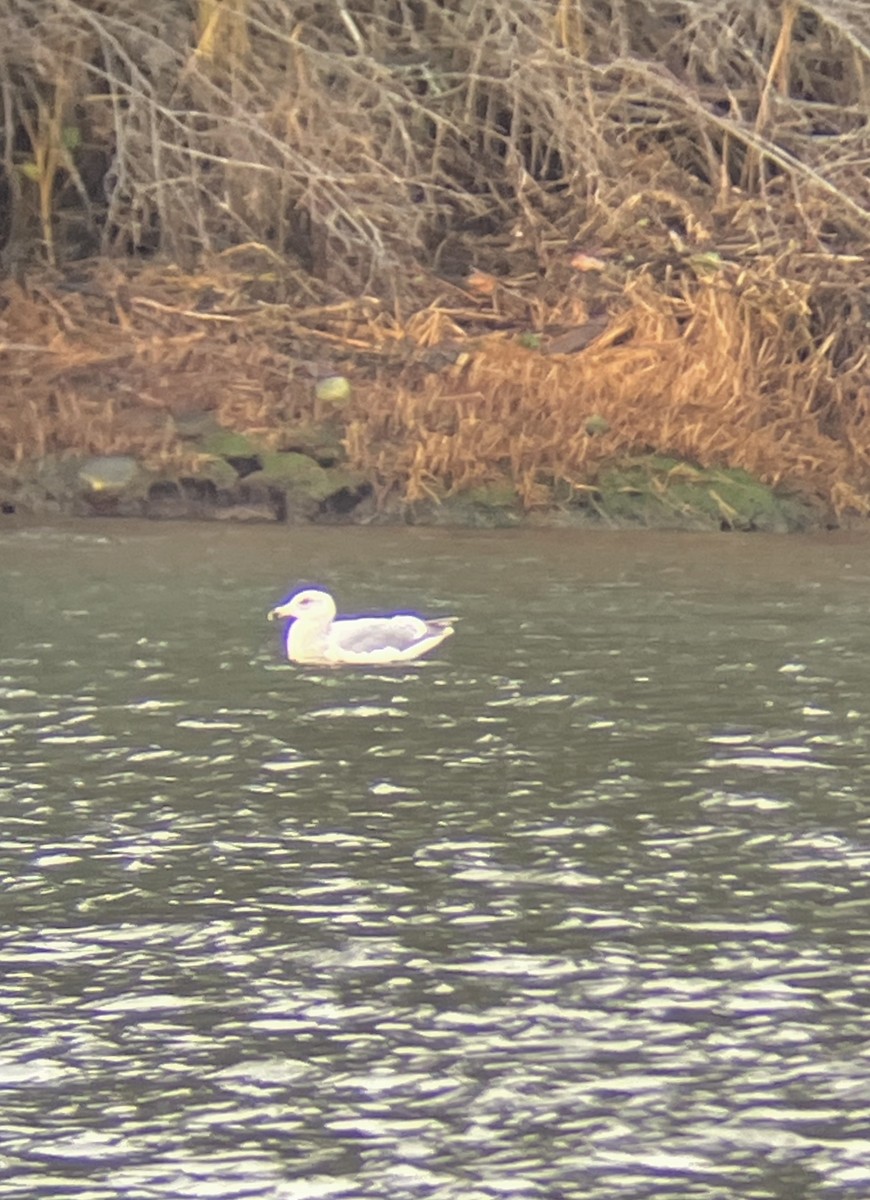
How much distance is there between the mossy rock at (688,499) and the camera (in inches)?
614

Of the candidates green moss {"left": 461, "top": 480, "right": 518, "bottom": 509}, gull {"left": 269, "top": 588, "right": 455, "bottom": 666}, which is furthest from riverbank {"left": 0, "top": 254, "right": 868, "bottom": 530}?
gull {"left": 269, "top": 588, "right": 455, "bottom": 666}

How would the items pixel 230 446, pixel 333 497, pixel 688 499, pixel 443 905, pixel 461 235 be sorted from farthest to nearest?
pixel 461 235, pixel 230 446, pixel 333 497, pixel 688 499, pixel 443 905

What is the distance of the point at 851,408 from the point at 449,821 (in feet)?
28.6

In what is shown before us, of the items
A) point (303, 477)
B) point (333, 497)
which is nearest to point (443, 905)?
point (333, 497)

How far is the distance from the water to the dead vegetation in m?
3.86

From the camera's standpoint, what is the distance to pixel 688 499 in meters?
15.7

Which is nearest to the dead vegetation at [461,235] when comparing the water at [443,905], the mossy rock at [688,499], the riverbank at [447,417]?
the riverbank at [447,417]

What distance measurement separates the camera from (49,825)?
7984mm

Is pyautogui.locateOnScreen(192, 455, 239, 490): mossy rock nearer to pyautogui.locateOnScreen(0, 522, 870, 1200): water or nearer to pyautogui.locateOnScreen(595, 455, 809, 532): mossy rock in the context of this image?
pyautogui.locateOnScreen(595, 455, 809, 532): mossy rock

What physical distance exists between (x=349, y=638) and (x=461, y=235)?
7013mm

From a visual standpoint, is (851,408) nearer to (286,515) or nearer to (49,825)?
(286,515)

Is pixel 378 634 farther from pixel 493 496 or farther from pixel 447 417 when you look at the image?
pixel 447 417

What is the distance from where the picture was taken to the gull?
10.9 m

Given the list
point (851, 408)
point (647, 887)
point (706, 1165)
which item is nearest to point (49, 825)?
point (647, 887)
